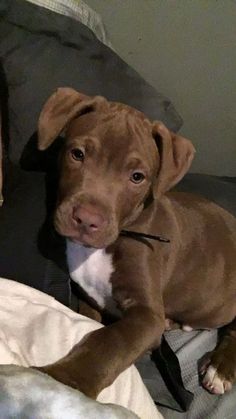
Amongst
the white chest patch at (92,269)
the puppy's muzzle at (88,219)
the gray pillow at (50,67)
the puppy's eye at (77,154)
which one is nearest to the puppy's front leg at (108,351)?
the white chest patch at (92,269)

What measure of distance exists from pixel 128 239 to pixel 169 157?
0.84 feet

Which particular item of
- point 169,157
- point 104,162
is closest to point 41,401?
point 104,162

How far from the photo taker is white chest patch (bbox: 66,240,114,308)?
185 centimetres

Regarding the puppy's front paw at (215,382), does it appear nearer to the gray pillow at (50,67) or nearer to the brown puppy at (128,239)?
the brown puppy at (128,239)

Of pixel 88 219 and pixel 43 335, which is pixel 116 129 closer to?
pixel 88 219

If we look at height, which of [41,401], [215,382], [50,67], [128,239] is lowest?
[215,382]

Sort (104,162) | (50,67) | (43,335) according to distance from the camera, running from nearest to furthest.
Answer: (43,335) → (104,162) → (50,67)

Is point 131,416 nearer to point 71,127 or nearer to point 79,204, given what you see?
point 79,204

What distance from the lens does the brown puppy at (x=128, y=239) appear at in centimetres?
161

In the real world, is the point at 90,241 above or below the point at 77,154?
below

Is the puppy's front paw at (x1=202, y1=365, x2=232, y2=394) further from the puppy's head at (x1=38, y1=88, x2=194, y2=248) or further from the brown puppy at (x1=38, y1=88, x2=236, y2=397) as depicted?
the puppy's head at (x1=38, y1=88, x2=194, y2=248)

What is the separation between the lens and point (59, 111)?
173cm

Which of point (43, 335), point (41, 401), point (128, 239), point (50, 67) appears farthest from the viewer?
point (50, 67)

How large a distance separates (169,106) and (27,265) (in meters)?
0.77
